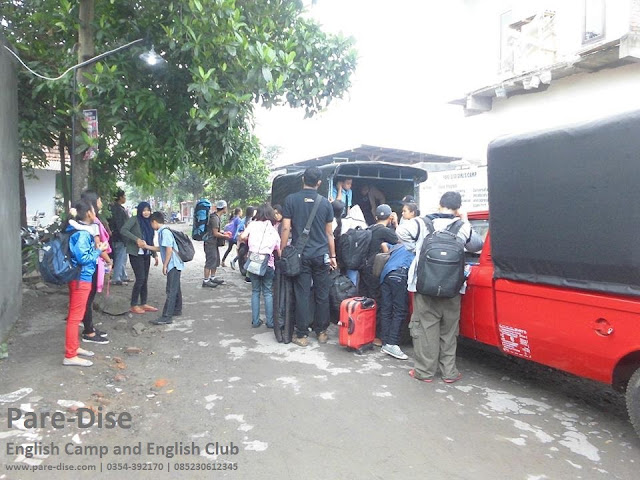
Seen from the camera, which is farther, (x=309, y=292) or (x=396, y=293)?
(x=309, y=292)

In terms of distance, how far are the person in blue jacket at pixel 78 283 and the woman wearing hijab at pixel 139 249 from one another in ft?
5.94

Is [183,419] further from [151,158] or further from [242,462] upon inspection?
[151,158]

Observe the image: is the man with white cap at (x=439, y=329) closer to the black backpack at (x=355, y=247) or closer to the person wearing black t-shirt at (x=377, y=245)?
the person wearing black t-shirt at (x=377, y=245)

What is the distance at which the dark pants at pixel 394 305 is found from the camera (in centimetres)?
501

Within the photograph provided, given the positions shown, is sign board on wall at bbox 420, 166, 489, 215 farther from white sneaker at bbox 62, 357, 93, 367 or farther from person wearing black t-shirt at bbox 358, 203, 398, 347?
white sneaker at bbox 62, 357, 93, 367

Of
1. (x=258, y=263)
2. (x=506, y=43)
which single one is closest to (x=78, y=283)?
(x=258, y=263)

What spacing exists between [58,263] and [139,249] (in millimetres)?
2148

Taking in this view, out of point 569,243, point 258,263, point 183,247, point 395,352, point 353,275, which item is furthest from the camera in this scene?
point 183,247

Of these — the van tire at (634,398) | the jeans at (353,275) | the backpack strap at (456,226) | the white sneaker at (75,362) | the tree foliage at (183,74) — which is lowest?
the white sneaker at (75,362)

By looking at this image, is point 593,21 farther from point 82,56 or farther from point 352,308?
point 82,56

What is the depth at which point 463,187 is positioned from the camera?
7254 mm

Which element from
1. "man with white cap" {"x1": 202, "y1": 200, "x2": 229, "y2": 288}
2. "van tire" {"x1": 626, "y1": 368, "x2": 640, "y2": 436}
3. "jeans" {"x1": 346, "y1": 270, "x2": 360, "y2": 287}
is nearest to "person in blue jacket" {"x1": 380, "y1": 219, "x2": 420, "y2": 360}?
"jeans" {"x1": 346, "y1": 270, "x2": 360, "y2": 287}

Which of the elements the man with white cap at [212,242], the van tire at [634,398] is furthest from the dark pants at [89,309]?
the van tire at [634,398]

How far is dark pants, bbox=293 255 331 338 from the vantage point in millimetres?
5293
